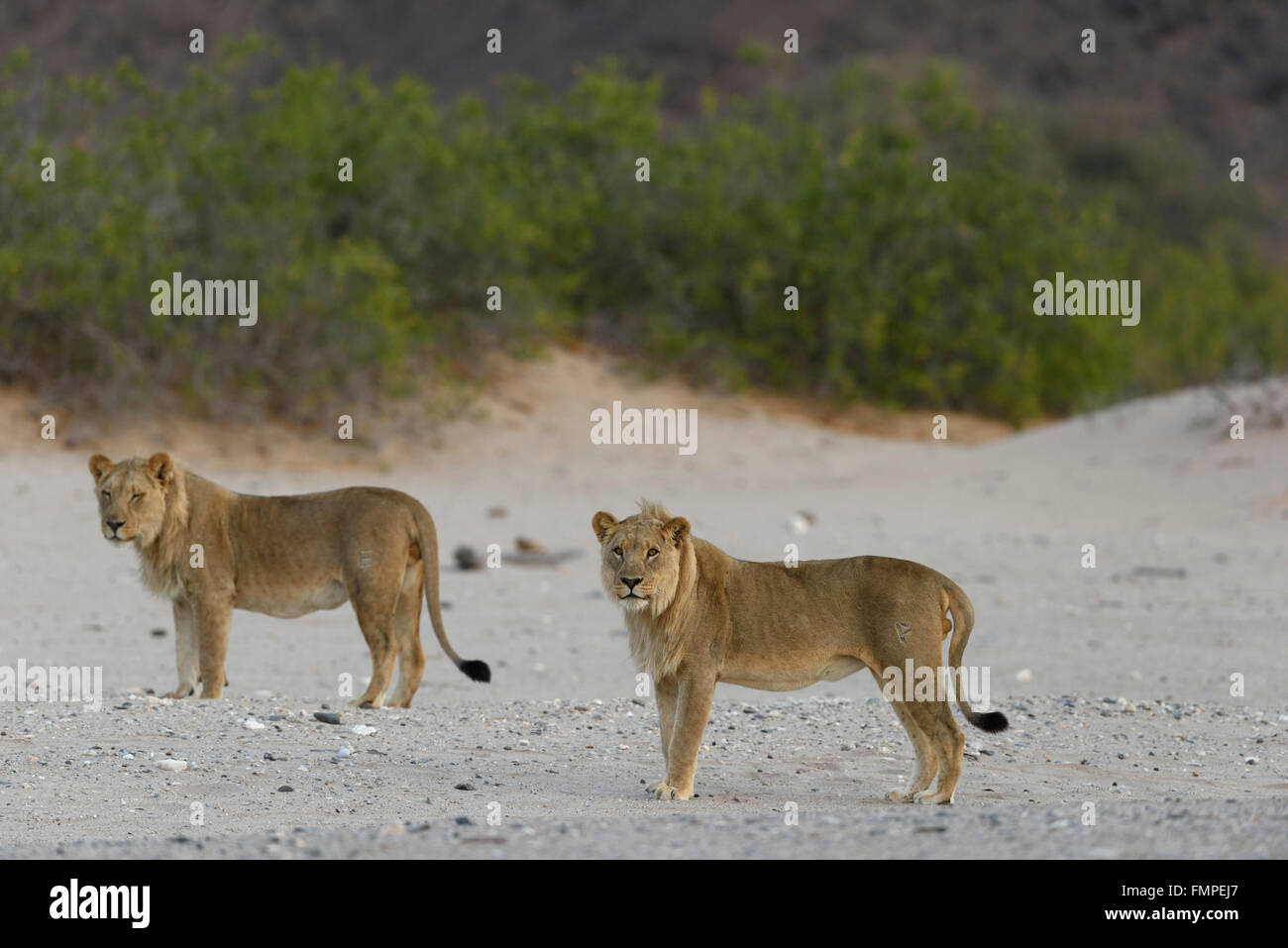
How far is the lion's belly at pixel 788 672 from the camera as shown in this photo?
6676mm

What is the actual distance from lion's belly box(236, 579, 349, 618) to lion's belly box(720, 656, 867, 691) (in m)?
2.71

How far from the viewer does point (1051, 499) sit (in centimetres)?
1859

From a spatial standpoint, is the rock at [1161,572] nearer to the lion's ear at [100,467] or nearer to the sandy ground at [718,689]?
the sandy ground at [718,689]

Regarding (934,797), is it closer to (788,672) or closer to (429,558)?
(788,672)

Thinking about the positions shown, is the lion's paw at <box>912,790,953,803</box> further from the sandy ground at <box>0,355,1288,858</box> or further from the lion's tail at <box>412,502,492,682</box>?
the lion's tail at <box>412,502,492,682</box>

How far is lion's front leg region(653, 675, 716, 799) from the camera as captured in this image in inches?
257

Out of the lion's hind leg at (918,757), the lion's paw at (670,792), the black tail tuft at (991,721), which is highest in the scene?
the black tail tuft at (991,721)

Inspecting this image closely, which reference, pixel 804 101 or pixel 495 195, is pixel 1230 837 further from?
pixel 804 101

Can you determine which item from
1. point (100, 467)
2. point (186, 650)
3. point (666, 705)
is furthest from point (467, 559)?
point (666, 705)

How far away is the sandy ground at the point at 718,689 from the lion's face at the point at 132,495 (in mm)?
845

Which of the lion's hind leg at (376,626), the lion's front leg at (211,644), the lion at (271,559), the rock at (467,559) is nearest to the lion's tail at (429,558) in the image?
the lion at (271,559)

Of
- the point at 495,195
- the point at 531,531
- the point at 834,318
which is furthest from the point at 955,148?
the point at 531,531

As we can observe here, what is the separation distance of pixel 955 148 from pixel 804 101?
2020cm

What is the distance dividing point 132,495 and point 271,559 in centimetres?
75
